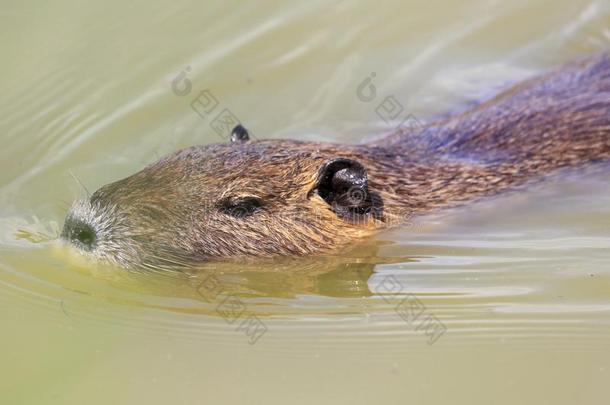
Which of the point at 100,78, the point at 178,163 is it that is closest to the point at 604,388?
the point at 178,163

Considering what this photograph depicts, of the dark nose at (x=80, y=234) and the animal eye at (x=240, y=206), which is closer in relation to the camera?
the dark nose at (x=80, y=234)

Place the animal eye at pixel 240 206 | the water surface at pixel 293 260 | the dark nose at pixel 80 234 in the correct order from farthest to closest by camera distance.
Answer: the animal eye at pixel 240 206, the dark nose at pixel 80 234, the water surface at pixel 293 260

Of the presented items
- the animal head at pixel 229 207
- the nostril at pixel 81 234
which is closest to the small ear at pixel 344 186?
the animal head at pixel 229 207

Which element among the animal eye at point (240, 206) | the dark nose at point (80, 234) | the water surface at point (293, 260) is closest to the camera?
the water surface at point (293, 260)

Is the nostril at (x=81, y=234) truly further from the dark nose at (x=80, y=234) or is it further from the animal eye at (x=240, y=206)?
the animal eye at (x=240, y=206)

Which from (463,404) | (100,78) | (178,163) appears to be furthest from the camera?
(100,78)

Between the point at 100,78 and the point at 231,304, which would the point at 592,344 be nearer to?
the point at 231,304

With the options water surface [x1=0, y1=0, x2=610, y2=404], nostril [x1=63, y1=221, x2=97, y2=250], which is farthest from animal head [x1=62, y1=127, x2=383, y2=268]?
water surface [x1=0, y1=0, x2=610, y2=404]
